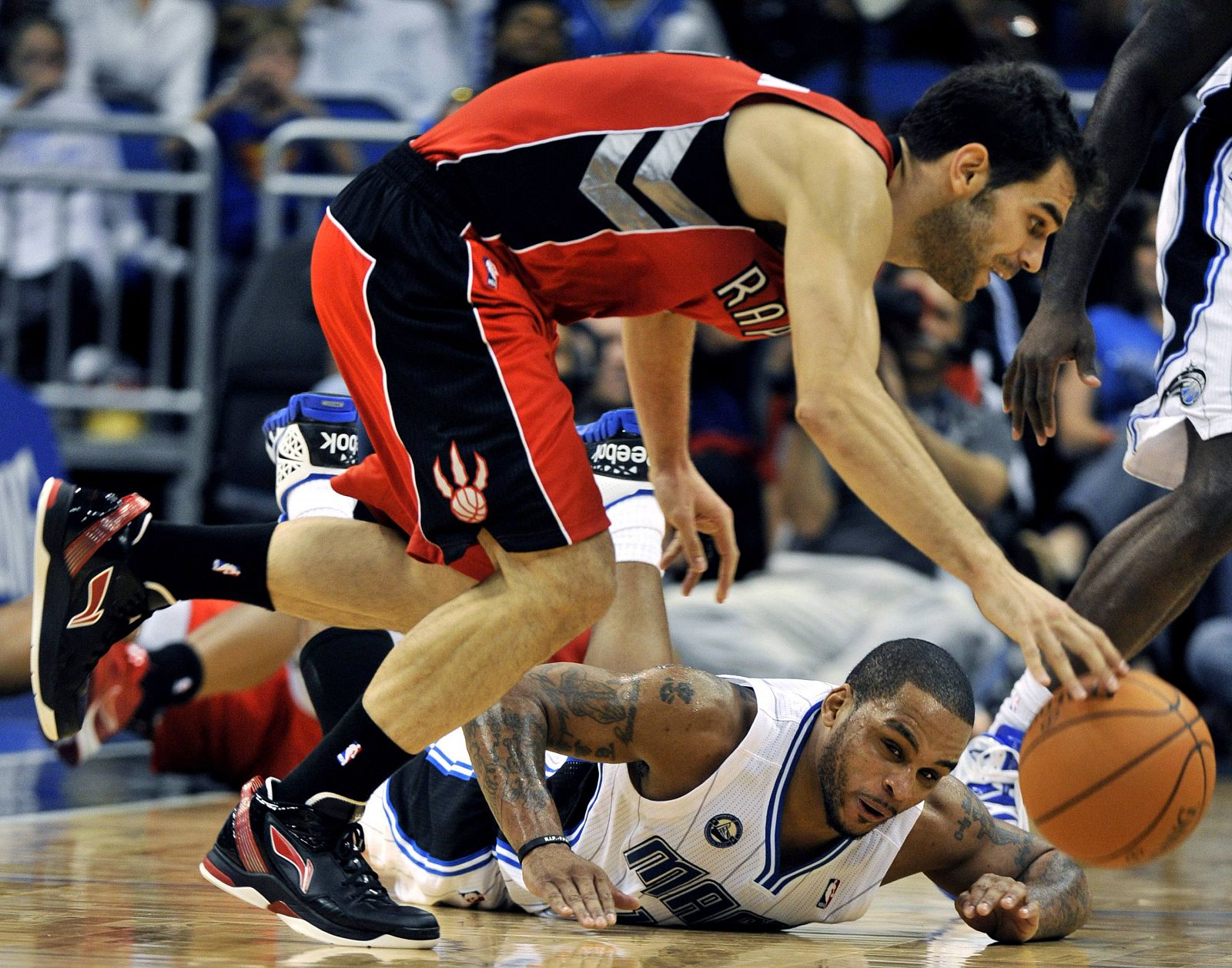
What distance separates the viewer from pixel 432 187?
3.17 m

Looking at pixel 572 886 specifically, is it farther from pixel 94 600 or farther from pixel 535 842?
pixel 94 600

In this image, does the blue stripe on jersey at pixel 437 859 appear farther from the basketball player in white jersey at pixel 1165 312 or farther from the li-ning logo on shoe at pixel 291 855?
the basketball player in white jersey at pixel 1165 312

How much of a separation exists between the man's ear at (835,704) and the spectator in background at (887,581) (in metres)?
2.88

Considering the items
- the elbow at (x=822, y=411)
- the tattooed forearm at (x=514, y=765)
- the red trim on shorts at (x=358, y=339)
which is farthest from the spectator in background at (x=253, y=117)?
the elbow at (x=822, y=411)

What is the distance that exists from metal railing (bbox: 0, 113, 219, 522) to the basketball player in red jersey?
4689mm

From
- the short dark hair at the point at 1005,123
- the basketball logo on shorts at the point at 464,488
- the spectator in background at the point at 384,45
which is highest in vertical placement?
the short dark hair at the point at 1005,123

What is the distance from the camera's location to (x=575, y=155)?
311 centimetres

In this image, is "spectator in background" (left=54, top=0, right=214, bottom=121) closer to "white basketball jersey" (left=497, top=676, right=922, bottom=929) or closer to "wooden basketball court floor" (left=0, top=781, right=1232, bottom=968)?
"wooden basketball court floor" (left=0, top=781, right=1232, bottom=968)

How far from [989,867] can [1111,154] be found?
161 centimetres

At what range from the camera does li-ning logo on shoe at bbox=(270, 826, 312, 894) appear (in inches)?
118

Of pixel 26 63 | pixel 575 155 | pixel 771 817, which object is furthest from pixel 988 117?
pixel 26 63

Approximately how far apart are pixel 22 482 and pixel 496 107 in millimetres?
4134

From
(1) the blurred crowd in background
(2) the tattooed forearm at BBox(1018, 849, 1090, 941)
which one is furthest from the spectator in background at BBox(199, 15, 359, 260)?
(2) the tattooed forearm at BBox(1018, 849, 1090, 941)

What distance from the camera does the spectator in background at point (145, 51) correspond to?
849 cm
